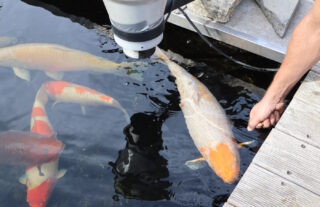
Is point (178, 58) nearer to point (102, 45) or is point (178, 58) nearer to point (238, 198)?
point (102, 45)

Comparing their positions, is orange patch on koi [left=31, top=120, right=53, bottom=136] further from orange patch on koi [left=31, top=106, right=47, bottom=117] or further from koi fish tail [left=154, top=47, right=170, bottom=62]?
koi fish tail [left=154, top=47, right=170, bottom=62]

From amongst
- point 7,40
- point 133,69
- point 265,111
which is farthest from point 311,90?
point 7,40

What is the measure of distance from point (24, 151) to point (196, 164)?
1.38 metres

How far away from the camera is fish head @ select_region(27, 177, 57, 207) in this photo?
9.83 ft

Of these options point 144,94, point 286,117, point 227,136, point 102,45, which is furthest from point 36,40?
point 286,117

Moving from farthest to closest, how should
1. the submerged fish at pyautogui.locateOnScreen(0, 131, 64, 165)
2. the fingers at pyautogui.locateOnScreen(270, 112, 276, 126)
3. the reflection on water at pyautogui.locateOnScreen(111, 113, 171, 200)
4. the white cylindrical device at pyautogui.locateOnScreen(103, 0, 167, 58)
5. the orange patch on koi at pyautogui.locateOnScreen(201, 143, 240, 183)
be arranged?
the submerged fish at pyautogui.locateOnScreen(0, 131, 64, 165) → the reflection on water at pyautogui.locateOnScreen(111, 113, 171, 200) → the orange patch on koi at pyautogui.locateOnScreen(201, 143, 240, 183) → the fingers at pyautogui.locateOnScreen(270, 112, 276, 126) → the white cylindrical device at pyautogui.locateOnScreen(103, 0, 167, 58)

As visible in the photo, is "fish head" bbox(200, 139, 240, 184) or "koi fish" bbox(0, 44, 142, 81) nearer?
"fish head" bbox(200, 139, 240, 184)

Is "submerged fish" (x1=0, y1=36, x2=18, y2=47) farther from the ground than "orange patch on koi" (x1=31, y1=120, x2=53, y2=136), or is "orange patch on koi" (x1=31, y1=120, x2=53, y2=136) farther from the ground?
"submerged fish" (x1=0, y1=36, x2=18, y2=47)

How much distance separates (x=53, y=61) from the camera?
4020 millimetres

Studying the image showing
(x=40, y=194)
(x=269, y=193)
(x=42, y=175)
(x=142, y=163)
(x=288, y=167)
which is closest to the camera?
(x=269, y=193)

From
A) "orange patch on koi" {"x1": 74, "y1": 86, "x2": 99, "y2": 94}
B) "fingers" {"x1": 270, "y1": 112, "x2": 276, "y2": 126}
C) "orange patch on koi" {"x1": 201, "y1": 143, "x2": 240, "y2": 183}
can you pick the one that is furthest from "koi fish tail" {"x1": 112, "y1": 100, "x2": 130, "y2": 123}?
"fingers" {"x1": 270, "y1": 112, "x2": 276, "y2": 126}

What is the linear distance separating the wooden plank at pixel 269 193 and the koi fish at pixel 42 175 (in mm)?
1491

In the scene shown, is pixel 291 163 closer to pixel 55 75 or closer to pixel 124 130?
pixel 124 130

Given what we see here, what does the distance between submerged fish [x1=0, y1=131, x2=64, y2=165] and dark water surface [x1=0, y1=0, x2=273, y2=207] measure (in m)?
0.09
